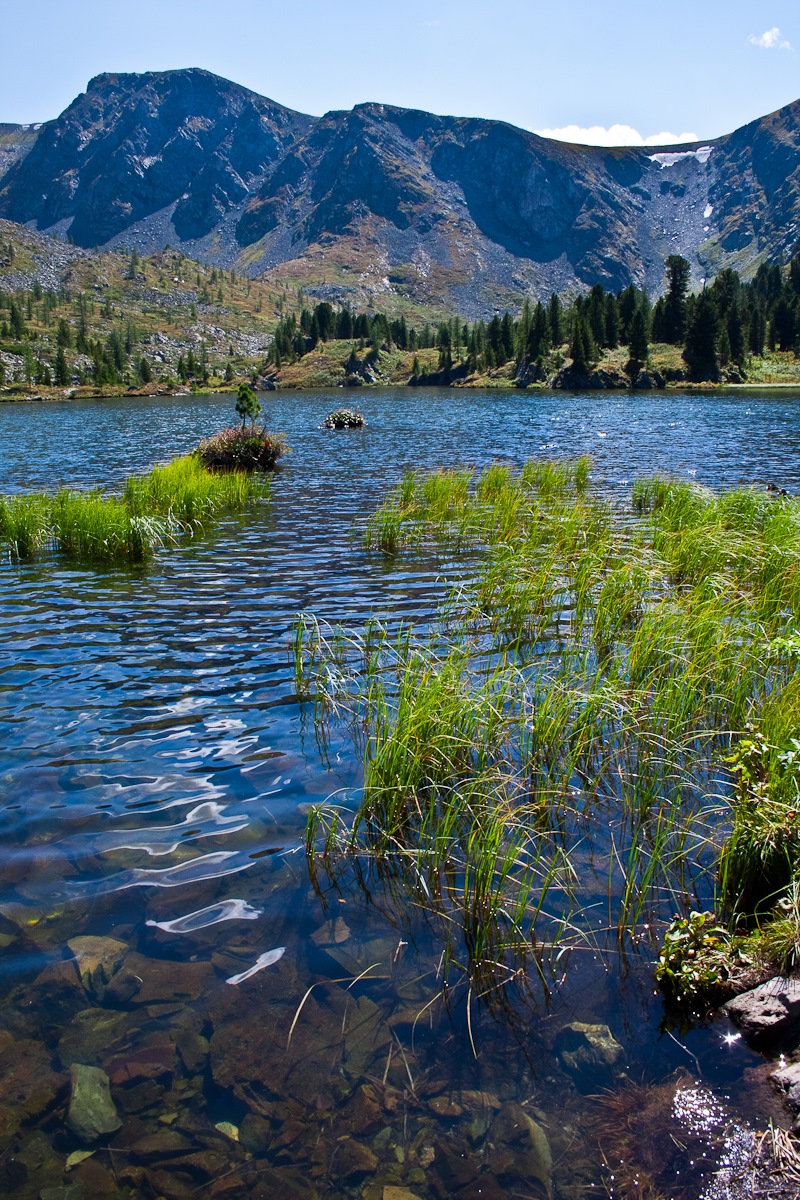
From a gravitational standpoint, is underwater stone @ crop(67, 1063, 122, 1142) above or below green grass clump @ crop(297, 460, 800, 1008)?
below

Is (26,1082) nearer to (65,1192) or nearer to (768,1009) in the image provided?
(65,1192)

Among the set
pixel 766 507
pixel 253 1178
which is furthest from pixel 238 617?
pixel 766 507

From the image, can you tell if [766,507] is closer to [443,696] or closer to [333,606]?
[333,606]

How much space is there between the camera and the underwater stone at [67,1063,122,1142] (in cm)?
395

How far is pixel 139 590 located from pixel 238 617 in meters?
2.68

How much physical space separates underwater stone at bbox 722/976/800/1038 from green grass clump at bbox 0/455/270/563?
1459cm

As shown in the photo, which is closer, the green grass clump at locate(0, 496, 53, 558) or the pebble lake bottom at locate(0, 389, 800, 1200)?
the pebble lake bottom at locate(0, 389, 800, 1200)

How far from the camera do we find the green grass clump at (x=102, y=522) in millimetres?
16172

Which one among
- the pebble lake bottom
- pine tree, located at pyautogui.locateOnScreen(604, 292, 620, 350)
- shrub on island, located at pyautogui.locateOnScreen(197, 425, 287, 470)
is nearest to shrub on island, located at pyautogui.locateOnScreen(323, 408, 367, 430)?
shrub on island, located at pyautogui.locateOnScreen(197, 425, 287, 470)

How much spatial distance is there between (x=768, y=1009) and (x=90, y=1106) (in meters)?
3.99

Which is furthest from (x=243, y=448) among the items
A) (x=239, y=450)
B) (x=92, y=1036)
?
(x=92, y=1036)

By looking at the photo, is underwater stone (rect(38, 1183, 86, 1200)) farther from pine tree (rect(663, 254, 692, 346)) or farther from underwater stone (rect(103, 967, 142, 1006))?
pine tree (rect(663, 254, 692, 346))

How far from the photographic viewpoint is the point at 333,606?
1284 centimetres

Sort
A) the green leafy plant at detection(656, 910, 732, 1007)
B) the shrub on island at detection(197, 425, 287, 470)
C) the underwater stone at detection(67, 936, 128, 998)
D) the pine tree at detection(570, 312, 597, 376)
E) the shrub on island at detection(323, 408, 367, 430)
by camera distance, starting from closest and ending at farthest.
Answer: the green leafy plant at detection(656, 910, 732, 1007), the underwater stone at detection(67, 936, 128, 998), the shrub on island at detection(197, 425, 287, 470), the shrub on island at detection(323, 408, 367, 430), the pine tree at detection(570, 312, 597, 376)
